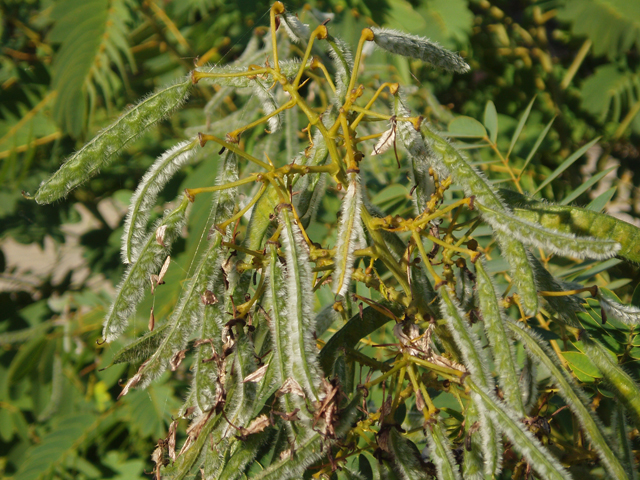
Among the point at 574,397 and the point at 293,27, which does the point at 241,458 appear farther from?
the point at 293,27

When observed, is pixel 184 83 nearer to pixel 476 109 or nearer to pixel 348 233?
pixel 348 233

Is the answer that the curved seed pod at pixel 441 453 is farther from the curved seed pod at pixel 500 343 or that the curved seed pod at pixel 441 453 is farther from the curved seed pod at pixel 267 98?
the curved seed pod at pixel 267 98

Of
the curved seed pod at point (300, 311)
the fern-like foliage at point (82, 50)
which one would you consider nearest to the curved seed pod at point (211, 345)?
the curved seed pod at point (300, 311)

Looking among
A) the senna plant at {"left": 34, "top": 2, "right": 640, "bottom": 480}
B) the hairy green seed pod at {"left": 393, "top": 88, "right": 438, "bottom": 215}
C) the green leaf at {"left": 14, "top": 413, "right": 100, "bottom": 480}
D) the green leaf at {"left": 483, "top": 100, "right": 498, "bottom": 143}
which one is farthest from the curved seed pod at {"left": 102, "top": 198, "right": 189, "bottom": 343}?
the green leaf at {"left": 14, "top": 413, "right": 100, "bottom": 480}

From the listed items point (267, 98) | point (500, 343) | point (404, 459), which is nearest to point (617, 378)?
point (500, 343)

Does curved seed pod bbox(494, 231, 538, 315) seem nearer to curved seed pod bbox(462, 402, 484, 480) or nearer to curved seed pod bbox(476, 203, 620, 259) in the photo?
curved seed pod bbox(476, 203, 620, 259)

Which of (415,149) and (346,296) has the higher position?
(415,149)
